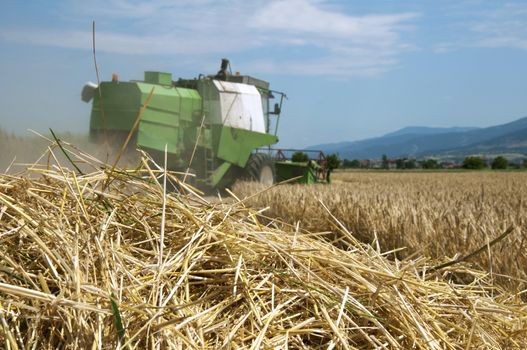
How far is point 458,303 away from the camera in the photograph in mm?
2277

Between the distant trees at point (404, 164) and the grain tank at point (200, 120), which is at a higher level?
the grain tank at point (200, 120)

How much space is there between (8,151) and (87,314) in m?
12.6

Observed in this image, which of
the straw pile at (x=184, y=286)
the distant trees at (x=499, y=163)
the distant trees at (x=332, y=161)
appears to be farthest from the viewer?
the distant trees at (x=499, y=163)

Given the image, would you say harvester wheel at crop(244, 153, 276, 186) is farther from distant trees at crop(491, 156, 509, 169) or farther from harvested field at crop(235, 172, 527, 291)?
distant trees at crop(491, 156, 509, 169)

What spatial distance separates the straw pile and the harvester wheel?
14.3 metres

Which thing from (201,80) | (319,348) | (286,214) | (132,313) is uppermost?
(201,80)

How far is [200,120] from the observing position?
14328mm

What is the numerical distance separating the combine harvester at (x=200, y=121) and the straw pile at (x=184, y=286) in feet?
33.3

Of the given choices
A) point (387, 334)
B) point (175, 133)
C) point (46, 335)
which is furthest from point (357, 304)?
point (175, 133)

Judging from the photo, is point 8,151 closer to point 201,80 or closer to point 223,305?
point 201,80

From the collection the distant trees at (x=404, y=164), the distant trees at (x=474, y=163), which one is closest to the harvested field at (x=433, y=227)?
the distant trees at (x=474, y=163)

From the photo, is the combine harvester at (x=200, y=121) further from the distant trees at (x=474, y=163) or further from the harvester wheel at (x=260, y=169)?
the distant trees at (x=474, y=163)

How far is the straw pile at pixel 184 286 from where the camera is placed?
162 centimetres

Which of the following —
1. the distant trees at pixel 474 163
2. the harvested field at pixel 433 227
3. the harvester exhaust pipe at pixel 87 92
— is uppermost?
the harvester exhaust pipe at pixel 87 92
